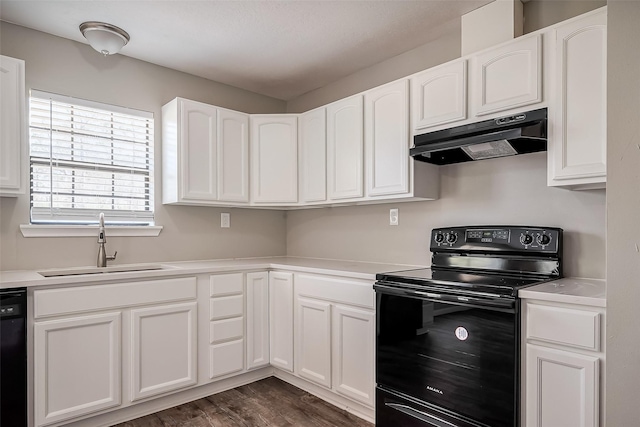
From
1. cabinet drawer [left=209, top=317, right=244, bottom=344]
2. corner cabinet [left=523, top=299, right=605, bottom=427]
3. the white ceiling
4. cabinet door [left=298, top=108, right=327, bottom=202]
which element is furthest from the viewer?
cabinet door [left=298, top=108, right=327, bottom=202]

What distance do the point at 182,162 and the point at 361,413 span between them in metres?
2.13

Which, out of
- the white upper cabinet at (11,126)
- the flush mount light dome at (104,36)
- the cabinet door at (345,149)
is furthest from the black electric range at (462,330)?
the flush mount light dome at (104,36)

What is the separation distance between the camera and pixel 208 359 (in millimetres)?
2730

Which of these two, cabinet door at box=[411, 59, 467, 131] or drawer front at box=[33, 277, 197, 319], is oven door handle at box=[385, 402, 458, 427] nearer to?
drawer front at box=[33, 277, 197, 319]

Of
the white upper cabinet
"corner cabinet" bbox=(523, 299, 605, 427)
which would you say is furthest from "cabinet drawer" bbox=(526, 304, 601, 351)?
the white upper cabinet

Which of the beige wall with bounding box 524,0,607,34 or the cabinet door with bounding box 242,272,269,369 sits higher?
the beige wall with bounding box 524,0,607,34

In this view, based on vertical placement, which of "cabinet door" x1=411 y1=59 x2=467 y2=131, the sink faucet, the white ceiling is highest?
the white ceiling

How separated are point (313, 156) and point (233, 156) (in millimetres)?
655

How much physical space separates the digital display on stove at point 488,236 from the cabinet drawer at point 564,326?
2.08 feet

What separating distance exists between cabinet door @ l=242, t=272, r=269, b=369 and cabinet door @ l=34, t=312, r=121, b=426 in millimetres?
904

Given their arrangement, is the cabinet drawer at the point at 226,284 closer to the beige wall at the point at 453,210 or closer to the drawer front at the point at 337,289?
the drawer front at the point at 337,289

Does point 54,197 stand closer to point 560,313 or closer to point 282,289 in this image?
point 282,289

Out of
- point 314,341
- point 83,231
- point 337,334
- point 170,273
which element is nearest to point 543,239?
point 337,334

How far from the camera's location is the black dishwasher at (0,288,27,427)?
1.94 m
